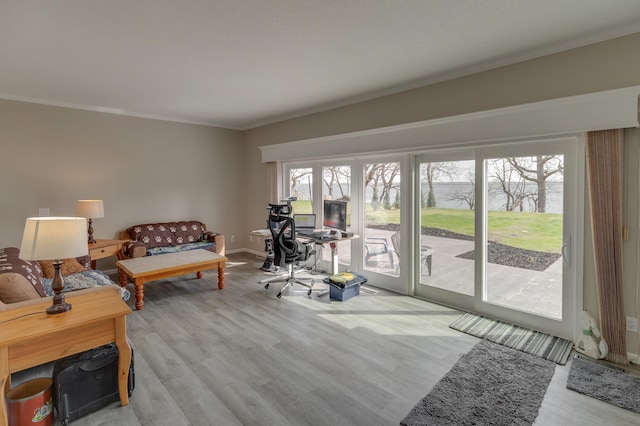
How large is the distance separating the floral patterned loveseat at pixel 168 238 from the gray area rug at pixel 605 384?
512 centimetres

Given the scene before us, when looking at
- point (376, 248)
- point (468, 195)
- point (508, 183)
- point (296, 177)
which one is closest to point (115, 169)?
point (296, 177)

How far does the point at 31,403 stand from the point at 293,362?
1712 mm

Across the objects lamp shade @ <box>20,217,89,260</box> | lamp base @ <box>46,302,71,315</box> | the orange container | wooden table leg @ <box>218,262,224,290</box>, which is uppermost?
lamp shade @ <box>20,217,89,260</box>

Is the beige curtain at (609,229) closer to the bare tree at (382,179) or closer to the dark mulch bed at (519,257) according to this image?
the dark mulch bed at (519,257)

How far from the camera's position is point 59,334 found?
199cm

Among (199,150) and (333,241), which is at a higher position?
(199,150)

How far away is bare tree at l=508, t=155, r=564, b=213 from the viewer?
3.12 meters

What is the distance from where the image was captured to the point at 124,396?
2.25 meters

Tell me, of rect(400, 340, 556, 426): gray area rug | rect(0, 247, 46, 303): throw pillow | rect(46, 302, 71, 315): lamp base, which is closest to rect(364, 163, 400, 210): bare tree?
rect(400, 340, 556, 426): gray area rug

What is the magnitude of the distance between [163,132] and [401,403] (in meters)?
5.70

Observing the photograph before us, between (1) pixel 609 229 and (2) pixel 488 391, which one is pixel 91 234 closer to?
(2) pixel 488 391

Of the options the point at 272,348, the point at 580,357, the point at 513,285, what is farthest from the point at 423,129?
the point at 272,348

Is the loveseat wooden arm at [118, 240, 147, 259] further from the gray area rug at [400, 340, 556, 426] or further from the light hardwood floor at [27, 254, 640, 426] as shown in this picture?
the gray area rug at [400, 340, 556, 426]

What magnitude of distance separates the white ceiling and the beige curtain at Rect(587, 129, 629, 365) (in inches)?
35.6
